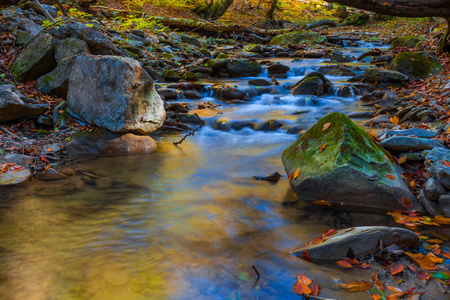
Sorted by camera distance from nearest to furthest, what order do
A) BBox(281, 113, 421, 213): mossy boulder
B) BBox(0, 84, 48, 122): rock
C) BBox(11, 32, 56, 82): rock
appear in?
1. BBox(281, 113, 421, 213): mossy boulder
2. BBox(0, 84, 48, 122): rock
3. BBox(11, 32, 56, 82): rock

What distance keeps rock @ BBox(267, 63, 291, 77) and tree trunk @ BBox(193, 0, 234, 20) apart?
1109 cm

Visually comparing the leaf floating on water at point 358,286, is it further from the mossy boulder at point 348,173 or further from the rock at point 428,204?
the rock at point 428,204

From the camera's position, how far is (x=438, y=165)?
12.3ft

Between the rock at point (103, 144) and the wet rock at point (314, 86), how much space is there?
5.59 m

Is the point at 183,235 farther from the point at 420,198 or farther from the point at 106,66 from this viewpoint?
the point at 106,66

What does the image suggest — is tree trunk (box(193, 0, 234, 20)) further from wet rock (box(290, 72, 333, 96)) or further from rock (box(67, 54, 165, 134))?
rock (box(67, 54, 165, 134))

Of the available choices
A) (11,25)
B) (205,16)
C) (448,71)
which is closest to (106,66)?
(11,25)

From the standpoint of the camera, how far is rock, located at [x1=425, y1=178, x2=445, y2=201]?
142 inches

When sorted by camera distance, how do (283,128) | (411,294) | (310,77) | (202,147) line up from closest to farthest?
(411,294), (202,147), (283,128), (310,77)

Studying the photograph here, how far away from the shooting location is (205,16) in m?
21.7

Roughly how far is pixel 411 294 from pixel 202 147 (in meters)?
5.07

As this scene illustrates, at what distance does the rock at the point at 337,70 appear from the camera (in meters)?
11.6

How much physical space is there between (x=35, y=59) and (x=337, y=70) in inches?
389

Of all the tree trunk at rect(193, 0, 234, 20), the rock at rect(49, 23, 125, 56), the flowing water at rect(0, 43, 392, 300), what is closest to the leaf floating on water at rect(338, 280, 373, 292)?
the flowing water at rect(0, 43, 392, 300)
